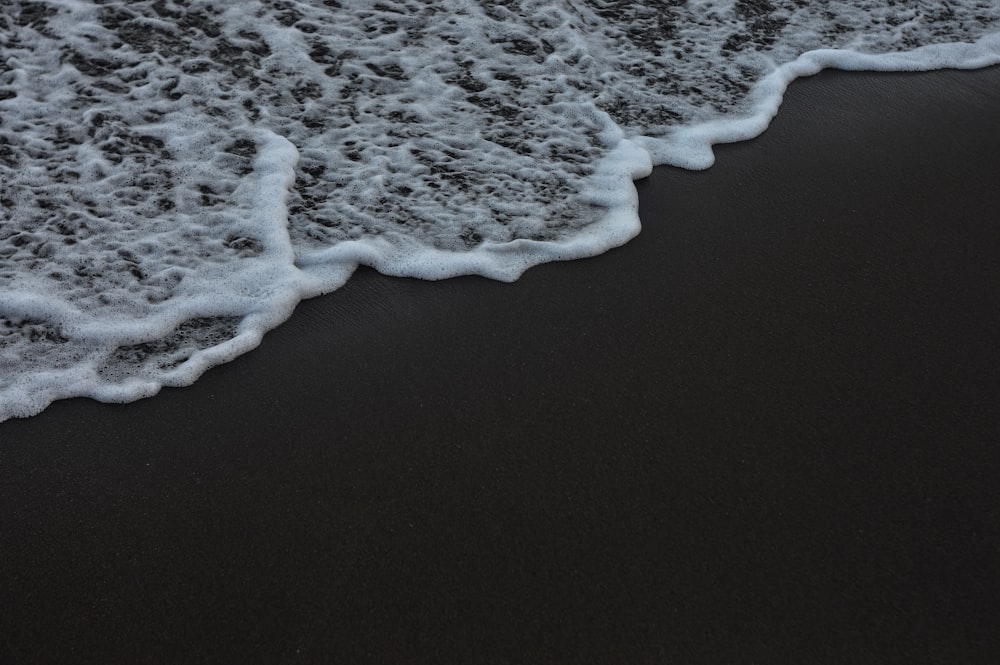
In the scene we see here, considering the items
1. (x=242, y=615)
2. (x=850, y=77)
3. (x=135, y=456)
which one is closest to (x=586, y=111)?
(x=850, y=77)

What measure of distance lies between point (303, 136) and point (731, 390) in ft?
6.18

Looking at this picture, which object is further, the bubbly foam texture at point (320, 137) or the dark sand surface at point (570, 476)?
the bubbly foam texture at point (320, 137)

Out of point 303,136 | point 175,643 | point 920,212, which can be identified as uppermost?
point 920,212

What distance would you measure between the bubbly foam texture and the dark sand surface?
0.20 m

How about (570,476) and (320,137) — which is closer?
(570,476)

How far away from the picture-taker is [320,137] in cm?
328

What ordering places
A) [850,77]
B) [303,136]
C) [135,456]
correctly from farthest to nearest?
1. [850,77]
2. [303,136]
3. [135,456]

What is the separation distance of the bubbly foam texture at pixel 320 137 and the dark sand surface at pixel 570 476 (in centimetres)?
20

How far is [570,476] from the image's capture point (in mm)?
2139

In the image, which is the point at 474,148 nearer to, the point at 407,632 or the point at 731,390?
the point at 731,390

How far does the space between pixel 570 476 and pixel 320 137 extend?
5.92ft

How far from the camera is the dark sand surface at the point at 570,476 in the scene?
6.02ft

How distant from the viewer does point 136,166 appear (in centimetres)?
306

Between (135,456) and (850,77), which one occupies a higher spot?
(850,77)
